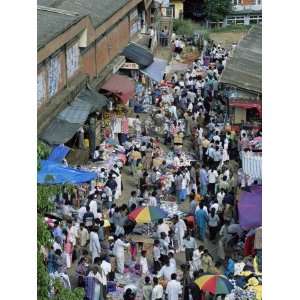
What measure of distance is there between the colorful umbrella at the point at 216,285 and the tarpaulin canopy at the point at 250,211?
2347 mm

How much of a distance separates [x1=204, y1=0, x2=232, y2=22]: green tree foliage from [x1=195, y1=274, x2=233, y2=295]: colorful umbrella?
1606 inches

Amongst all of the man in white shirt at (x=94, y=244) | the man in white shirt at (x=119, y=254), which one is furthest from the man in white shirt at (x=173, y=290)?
the man in white shirt at (x=94, y=244)

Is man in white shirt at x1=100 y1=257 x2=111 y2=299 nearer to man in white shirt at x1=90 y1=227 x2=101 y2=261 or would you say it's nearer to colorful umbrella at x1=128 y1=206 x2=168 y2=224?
man in white shirt at x1=90 y1=227 x2=101 y2=261

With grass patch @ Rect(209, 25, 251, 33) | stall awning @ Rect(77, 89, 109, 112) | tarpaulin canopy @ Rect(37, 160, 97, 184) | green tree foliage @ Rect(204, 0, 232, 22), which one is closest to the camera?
tarpaulin canopy @ Rect(37, 160, 97, 184)

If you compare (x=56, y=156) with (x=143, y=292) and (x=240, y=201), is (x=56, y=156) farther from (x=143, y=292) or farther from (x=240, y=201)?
(x=143, y=292)

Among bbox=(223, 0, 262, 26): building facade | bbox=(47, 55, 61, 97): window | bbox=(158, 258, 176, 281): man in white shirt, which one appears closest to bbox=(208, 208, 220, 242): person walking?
bbox=(158, 258, 176, 281): man in white shirt

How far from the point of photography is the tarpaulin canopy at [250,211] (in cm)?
1583

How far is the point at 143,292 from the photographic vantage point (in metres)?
14.1

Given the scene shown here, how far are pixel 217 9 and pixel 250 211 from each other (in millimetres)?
39423

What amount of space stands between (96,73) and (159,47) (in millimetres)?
12907

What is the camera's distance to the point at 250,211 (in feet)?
52.6

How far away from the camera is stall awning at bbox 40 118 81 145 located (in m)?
19.5

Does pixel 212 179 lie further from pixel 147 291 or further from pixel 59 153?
pixel 147 291
